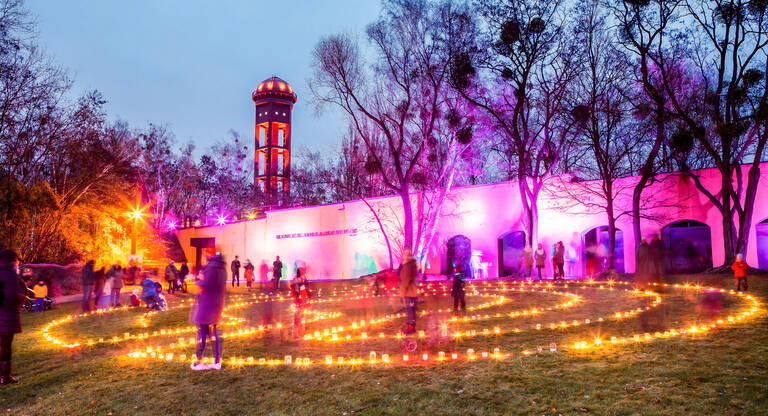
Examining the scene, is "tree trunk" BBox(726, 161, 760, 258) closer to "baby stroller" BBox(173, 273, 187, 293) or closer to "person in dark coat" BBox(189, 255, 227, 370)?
"person in dark coat" BBox(189, 255, 227, 370)

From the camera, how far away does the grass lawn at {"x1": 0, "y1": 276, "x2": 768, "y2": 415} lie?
5.11 metres

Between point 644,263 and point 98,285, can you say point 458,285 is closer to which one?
point 644,263

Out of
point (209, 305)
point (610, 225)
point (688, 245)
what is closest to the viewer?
point (209, 305)

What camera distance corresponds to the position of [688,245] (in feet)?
74.5

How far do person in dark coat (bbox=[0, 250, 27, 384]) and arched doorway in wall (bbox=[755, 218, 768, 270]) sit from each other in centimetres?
2354

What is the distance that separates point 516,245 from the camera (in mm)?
27953

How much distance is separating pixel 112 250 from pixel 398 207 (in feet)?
53.3

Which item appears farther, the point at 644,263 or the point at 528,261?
the point at 528,261

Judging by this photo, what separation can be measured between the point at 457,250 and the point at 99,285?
18.4 m

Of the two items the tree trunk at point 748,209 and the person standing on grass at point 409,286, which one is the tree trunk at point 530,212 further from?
the person standing on grass at point 409,286

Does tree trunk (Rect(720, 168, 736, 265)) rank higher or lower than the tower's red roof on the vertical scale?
lower

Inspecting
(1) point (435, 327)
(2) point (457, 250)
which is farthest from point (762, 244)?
(1) point (435, 327)

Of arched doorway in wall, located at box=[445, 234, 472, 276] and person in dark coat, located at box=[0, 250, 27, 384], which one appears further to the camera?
→ arched doorway in wall, located at box=[445, 234, 472, 276]

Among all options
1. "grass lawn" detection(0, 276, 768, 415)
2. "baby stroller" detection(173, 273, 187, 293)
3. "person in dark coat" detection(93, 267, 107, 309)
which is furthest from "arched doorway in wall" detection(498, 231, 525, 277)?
"person in dark coat" detection(93, 267, 107, 309)
